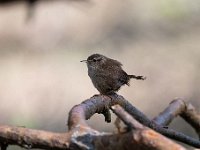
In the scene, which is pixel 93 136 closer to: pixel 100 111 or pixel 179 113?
pixel 100 111

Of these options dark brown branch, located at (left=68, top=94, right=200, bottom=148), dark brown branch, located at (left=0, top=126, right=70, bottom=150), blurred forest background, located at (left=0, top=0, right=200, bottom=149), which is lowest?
dark brown branch, located at (left=0, top=126, right=70, bottom=150)

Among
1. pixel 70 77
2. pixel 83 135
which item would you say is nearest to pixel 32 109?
pixel 70 77

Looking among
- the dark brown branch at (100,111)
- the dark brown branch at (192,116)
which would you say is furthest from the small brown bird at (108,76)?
the dark brown branch at (100,111)

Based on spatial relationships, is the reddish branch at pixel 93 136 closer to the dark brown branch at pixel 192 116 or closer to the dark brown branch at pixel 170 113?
the dark brown branch at pixel 170 113

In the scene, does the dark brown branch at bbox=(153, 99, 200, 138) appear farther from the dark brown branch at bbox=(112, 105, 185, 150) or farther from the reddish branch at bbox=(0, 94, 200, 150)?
the dark brown branch at bbox=(112, 105, 185, 150)

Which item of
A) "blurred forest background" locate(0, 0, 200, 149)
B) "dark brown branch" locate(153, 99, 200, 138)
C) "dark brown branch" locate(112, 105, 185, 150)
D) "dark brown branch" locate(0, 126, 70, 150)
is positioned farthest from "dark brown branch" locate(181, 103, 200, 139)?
"blurred forest background" locate(0, 0, 200, 149)

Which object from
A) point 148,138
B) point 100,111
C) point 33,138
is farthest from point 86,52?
point 148,138

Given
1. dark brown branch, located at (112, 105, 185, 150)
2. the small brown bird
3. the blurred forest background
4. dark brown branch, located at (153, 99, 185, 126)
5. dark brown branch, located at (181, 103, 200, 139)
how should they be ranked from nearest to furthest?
dark brown branch, located at (112, 105, 185, 150) < dark brown branch, located at (153, 99, 185, 126) < dark brown branch, located at (181, 103, 200, 139) < the small brown bird < the blurred forest background

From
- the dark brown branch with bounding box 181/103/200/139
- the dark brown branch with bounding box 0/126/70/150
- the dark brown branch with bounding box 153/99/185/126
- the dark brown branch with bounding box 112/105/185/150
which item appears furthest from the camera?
the dark brown branch with bounding box 181/103/200/139

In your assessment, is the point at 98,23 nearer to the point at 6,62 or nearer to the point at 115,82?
the point at 6,62
